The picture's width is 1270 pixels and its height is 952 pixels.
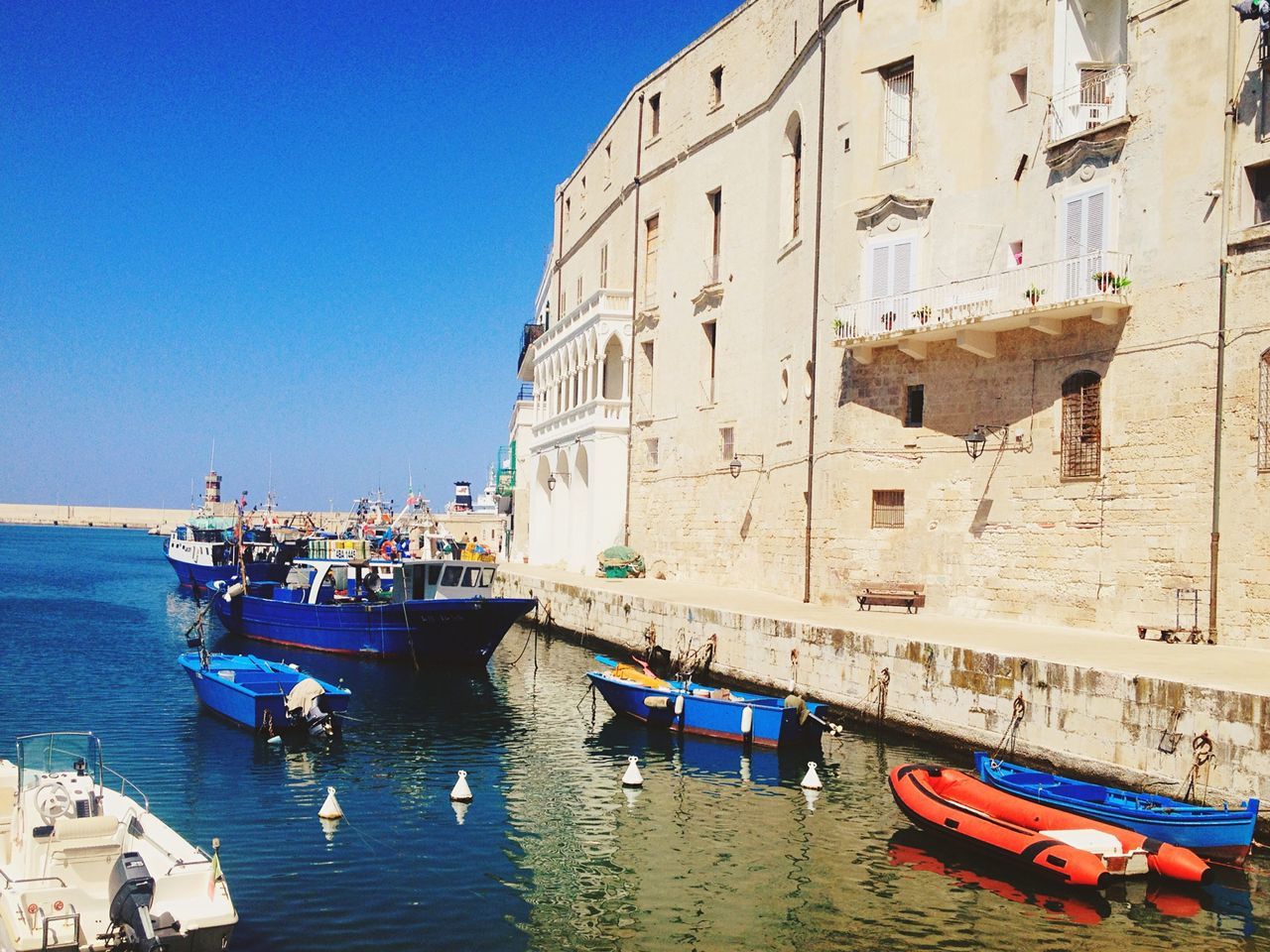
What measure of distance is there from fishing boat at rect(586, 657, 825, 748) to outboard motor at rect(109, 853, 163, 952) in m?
10.6

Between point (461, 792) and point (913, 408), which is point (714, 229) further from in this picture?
point (461, 792)

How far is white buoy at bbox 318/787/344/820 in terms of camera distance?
13562mm

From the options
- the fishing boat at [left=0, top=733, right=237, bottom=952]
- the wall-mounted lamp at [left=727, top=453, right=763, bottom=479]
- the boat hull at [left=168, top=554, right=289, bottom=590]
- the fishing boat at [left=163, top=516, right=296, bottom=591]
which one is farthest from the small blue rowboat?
the fishing boat at [left=163, top=516, right=296, bottom=591]

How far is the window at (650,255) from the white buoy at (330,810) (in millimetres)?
25541

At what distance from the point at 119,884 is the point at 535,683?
53.8 ft

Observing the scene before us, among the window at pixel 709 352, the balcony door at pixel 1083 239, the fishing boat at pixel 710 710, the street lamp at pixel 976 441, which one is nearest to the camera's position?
the fishing boat at pixel 710 710

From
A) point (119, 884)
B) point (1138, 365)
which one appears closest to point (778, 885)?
point (119, 884)

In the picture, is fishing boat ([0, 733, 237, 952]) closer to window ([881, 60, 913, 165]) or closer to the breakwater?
the breakwater

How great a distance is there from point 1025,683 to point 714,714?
4982mm

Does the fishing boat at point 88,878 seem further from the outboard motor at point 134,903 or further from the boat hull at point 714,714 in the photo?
the boat hull at point 714,714

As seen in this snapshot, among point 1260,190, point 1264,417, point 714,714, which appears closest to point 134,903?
point 714,714

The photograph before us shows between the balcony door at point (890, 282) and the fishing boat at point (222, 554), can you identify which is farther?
the fishing boat at point (222, 554)

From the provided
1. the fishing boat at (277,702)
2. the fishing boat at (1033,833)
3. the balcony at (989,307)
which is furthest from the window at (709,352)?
the fishing boat at (1033,833)

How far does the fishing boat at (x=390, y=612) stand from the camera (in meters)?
26.3
